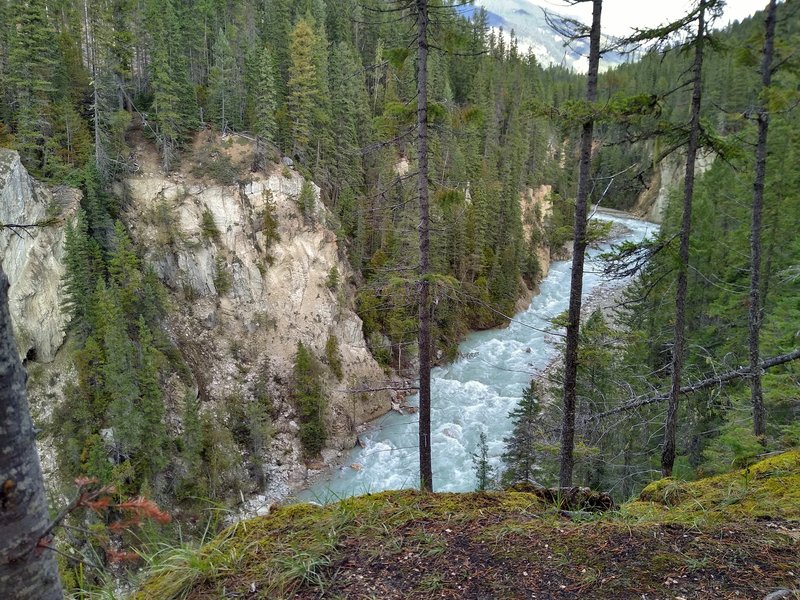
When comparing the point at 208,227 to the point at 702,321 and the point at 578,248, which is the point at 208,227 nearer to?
the point at 578,248

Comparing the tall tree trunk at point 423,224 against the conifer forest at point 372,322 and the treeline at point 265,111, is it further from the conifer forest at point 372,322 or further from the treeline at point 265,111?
the treeline at point 265,111

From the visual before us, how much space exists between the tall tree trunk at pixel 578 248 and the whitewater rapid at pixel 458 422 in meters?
7.74

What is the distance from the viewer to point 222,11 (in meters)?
45.3

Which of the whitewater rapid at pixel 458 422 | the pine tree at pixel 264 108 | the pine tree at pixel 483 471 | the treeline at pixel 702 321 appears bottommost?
the whitewater rapid at pixel 458 422

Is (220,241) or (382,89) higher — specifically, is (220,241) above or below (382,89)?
below

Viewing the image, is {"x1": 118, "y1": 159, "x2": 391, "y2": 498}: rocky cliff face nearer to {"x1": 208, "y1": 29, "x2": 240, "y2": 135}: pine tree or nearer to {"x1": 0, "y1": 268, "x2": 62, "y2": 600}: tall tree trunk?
{"x1": 208, "y1": 29, "x2": 240, "y2": 135}: pine tree

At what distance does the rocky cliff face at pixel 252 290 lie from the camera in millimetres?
26984

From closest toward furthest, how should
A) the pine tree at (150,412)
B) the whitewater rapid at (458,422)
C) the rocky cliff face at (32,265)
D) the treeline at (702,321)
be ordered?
the treeline at (702,321)
the pine tree at (150,412)
the rocky cliff face at (32,265)
the whitewater rapid at (458,422)

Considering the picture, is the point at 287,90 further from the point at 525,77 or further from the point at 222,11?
the point at 525,77

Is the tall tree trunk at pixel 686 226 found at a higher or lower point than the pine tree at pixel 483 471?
higher

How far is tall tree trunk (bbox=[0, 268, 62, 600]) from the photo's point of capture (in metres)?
1.44

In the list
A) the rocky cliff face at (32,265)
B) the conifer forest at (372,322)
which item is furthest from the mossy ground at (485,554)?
the rocky cliff face at (32,265)

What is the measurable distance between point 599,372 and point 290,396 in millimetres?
16804

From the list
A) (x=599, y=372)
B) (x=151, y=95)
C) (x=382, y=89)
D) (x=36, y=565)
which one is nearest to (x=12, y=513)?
(x=36, y=565)
